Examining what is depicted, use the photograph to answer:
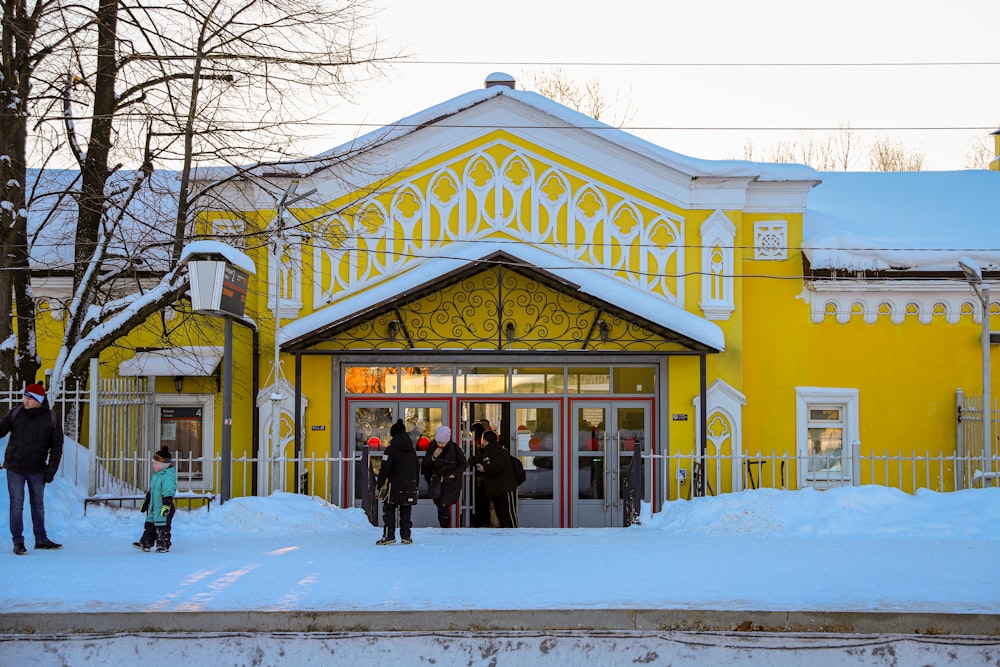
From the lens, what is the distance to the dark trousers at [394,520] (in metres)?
12.9

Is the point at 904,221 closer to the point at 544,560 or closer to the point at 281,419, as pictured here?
the point at 281,419

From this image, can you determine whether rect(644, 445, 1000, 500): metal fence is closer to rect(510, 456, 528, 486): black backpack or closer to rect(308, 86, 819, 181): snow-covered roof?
rect(510, 456, 528, 486): black backpack

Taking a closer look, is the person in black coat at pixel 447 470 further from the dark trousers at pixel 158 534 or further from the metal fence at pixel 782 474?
the dark trousers at pixel 158 534

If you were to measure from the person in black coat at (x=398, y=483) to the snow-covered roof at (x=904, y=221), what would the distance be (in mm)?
7947

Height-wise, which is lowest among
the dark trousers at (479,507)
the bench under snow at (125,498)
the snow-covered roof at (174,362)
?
the dark trousers at (479,507)

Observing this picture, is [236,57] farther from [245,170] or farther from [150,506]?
[150,506]

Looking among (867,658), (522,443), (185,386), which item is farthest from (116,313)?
(867,658)

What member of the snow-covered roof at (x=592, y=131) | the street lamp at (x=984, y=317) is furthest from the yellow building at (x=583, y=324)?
the street lamp at (x=984, y=317)

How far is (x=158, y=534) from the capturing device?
12.1 meters

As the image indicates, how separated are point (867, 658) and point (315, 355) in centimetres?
1077

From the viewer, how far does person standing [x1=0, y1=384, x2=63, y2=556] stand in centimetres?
1184

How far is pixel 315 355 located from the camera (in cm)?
1766

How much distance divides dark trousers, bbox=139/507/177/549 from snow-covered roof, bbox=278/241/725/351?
487 cm

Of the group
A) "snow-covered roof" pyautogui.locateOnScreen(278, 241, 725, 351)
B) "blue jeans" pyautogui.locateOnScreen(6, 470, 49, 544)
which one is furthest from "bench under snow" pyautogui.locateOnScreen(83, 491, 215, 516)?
"snow-covered roof" pyautogui.locateOnScreen(278, 241, 725, 351)
